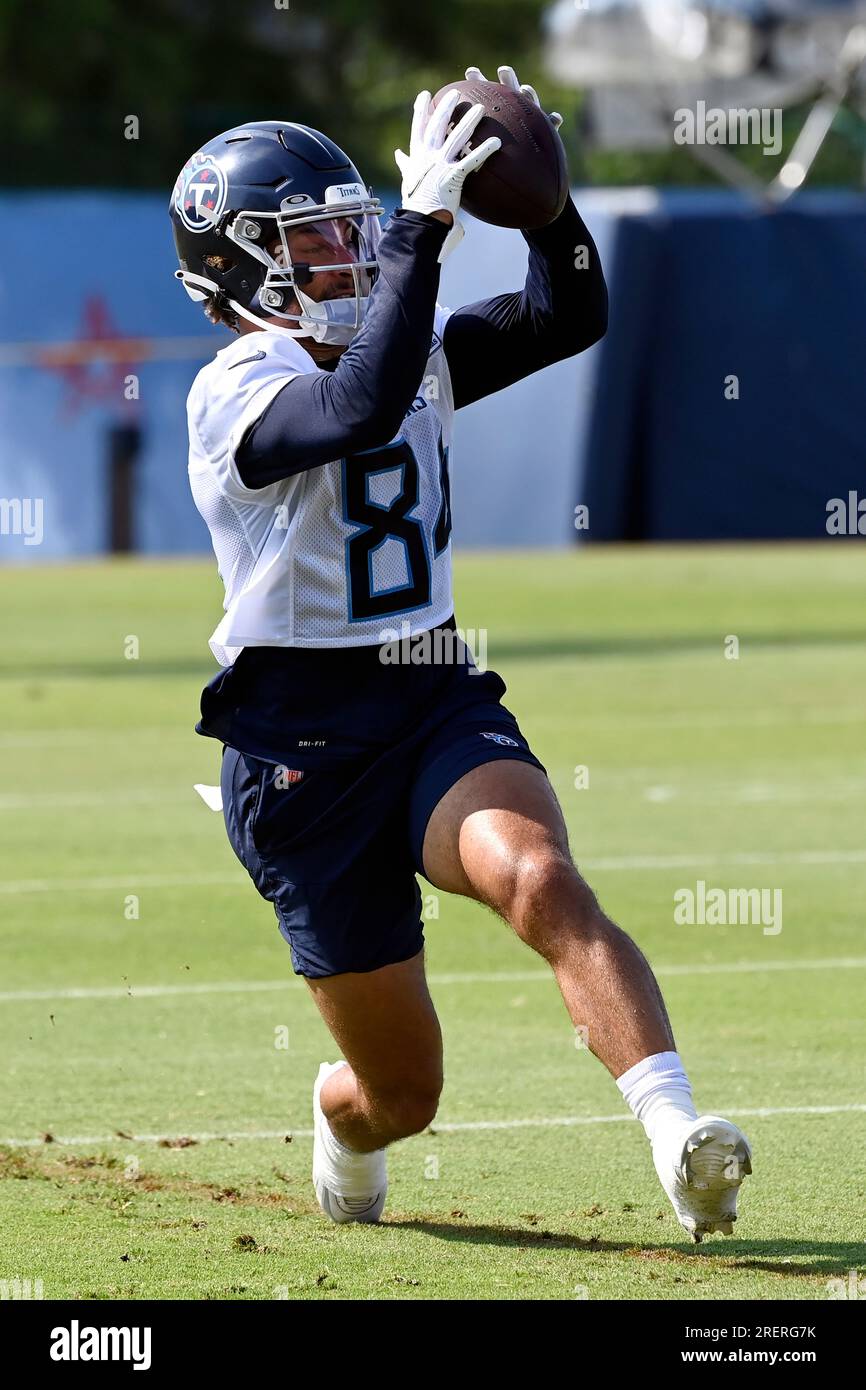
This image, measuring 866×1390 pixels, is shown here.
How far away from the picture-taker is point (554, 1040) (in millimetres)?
Result: 7535

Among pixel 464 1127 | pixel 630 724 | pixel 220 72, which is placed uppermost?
→ pixel 220 72

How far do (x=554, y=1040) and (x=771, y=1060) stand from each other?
771mm

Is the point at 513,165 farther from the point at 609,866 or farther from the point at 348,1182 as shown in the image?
the point at 609,866

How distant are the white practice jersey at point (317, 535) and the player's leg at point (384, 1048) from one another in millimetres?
792

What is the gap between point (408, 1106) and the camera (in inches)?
216

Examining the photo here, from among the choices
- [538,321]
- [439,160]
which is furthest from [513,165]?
[538,321]

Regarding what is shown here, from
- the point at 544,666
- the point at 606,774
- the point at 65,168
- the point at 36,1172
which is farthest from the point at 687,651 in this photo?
the point at 65,168

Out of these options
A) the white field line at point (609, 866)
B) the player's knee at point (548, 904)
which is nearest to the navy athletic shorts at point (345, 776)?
the player's knee at point (548, 904)

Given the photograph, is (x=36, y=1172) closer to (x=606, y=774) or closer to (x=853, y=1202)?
(x=853, y=1202)

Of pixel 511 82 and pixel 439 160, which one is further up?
pixel 511 82

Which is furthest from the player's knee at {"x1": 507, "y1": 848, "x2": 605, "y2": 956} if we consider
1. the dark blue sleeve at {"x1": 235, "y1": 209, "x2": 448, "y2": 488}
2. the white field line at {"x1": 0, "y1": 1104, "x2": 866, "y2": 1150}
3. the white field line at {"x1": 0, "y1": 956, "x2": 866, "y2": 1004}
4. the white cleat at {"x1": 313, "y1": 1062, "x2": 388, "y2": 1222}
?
the white field line at {"x1": 0, "y1": 956, "x2": 866, "y2": 1004}

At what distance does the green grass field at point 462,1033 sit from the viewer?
17.2 feet

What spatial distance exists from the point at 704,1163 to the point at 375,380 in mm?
1676

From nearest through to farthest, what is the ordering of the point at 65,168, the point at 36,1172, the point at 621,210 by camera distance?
1. the point at 36,1172
2. the point at 621,210
3. the point at 65,168
